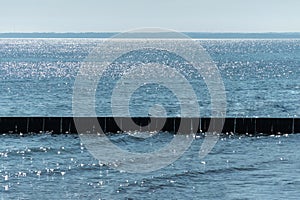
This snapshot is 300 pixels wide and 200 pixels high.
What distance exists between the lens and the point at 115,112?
336ft

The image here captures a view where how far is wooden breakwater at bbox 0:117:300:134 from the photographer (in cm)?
7331

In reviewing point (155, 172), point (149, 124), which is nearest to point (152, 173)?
point (155, 172)

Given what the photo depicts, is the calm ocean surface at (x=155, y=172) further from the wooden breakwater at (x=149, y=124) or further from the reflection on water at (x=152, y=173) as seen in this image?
the wooden breakwater at (x=149, y=124)

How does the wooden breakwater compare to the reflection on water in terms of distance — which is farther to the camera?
the wooden breakwater

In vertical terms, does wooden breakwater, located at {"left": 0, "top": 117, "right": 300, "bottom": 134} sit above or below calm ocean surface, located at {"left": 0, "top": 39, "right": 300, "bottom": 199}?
above

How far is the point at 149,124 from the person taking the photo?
2921 inches

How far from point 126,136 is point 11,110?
36.3 m

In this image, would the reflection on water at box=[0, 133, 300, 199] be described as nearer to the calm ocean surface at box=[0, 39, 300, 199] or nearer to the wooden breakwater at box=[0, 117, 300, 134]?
the calm ocean surface at box=[0, 39, 300, 199]

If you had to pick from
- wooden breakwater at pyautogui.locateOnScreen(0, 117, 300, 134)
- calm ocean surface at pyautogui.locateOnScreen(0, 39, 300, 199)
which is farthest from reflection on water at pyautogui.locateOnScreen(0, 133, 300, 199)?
wooden breakwater at pyautogui.locateOnScreen(0, 117, 300, 134)

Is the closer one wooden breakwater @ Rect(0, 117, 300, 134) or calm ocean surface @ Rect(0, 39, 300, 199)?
calm ocean surface @ Rect(0, 39, 300, 199)

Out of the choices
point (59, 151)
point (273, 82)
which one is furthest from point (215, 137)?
point (273, 82)

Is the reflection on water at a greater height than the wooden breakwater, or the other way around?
the wooden breakwater

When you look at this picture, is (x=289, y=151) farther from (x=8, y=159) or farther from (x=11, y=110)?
(x=11, y=110)

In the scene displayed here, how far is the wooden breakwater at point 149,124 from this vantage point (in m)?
73.3
